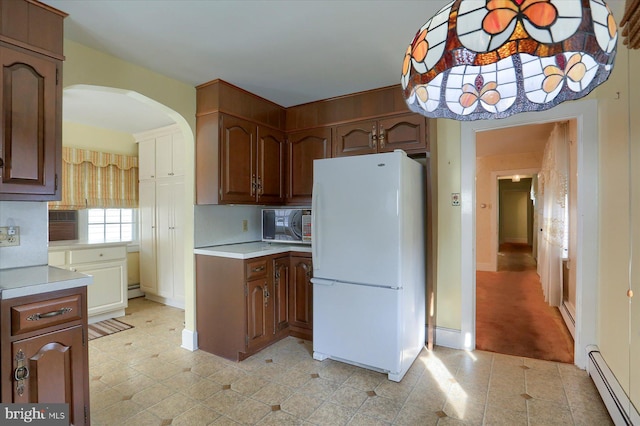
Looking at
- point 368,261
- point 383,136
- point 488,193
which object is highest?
point 383,136

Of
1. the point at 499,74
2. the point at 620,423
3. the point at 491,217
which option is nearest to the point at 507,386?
the point at 620,423

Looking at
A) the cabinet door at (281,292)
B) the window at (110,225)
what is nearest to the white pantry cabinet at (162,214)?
the window at (110,225)

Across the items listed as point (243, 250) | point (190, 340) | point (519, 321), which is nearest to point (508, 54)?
point (243, 250)

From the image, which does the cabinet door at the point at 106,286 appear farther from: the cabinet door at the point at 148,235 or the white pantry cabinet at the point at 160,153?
the white pantry cabinet at the point at 160,153

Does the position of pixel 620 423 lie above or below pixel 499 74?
below

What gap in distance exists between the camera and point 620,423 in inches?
66.4

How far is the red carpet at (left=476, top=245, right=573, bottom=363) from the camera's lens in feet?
9.12

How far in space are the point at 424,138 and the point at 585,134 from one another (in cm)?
115

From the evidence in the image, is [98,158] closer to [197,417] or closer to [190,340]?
[190,340]

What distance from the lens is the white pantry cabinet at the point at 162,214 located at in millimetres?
3906

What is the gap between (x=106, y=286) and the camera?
356 cm

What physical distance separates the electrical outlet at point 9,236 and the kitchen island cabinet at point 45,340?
0.75 ft

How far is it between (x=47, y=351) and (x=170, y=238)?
2.61 metres

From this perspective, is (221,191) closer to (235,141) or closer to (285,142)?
(235,141)
